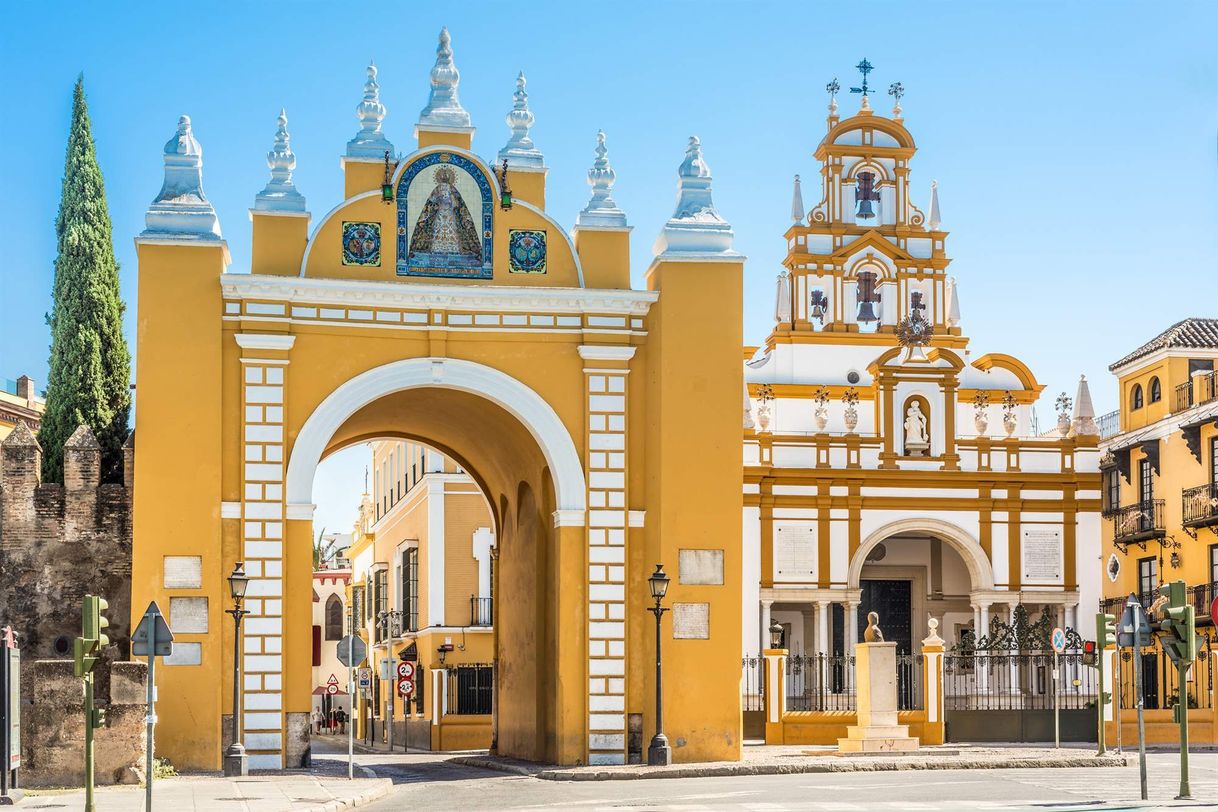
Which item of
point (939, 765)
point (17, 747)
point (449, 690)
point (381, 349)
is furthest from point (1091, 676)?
point (17, 747)

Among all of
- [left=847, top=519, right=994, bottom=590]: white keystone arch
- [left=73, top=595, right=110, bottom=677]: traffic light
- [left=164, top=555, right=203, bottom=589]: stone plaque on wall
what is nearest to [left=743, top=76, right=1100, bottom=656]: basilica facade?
[left=847, top=519, right=994, bottom=590]: white keystone arch

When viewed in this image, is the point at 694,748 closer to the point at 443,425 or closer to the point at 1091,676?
the point at 443,425

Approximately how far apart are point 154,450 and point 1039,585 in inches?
1122

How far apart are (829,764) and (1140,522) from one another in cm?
3027

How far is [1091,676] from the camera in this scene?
44.4 metres

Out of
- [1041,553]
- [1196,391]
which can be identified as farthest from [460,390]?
[1196,391]

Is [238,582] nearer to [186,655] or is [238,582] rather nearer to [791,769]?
[186,655]

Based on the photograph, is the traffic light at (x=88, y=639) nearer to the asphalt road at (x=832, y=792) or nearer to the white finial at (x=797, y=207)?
the asphalt road at (x=832, y=792)

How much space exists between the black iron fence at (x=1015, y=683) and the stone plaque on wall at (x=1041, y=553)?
243cm

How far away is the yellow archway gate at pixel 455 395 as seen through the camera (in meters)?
27.4

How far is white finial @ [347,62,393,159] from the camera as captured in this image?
29.0m

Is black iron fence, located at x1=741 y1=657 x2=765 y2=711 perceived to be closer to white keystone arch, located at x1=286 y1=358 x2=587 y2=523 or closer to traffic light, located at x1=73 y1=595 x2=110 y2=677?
white keystone arch, located at x1=286 y1=358 x2=587 y2=523

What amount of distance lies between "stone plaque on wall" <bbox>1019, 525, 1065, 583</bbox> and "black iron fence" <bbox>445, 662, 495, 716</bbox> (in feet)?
50.1

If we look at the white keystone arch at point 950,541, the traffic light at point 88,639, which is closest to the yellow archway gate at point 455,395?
the traffic light at point 88,639
